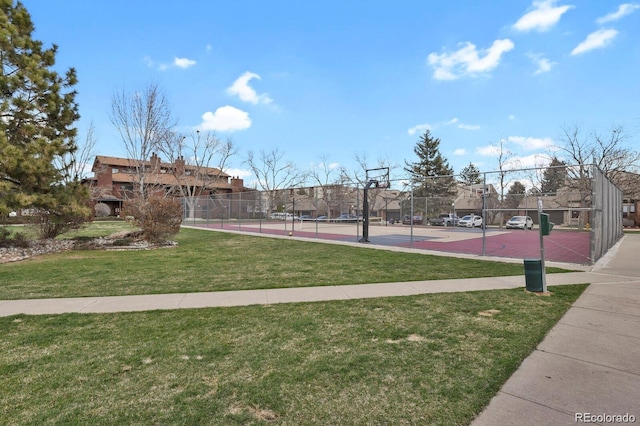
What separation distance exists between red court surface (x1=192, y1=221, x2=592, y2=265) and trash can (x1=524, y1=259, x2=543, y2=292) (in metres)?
5.36

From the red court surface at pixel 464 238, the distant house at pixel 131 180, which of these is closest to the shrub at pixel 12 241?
the red court surface at pixel 464 238

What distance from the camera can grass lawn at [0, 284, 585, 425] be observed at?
272cm

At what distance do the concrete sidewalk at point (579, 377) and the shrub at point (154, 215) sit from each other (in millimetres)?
14311

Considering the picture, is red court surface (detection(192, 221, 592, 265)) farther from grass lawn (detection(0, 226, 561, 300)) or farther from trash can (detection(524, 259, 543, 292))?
trash can (detection(524, 259, 543, 292))

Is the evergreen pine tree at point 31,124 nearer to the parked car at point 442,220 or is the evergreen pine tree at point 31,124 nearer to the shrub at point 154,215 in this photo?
the shrub at point 154,215

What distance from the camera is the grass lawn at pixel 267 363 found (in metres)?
2.72

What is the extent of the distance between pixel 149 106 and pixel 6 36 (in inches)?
657

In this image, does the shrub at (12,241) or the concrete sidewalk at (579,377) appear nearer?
the concrete sidewalk at (579,377)

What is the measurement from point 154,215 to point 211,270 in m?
7.13

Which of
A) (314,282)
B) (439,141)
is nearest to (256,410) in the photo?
(314,282)

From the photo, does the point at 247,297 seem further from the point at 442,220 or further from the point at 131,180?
the point at 131,180

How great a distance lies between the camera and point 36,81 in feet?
38.4

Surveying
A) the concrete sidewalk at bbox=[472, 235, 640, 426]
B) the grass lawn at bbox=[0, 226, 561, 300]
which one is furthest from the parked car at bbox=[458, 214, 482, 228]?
the concrete sidewalk at bbox=[472, 235, 640, 426]

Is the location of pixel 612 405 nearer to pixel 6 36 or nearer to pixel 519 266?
pixel 519 266
